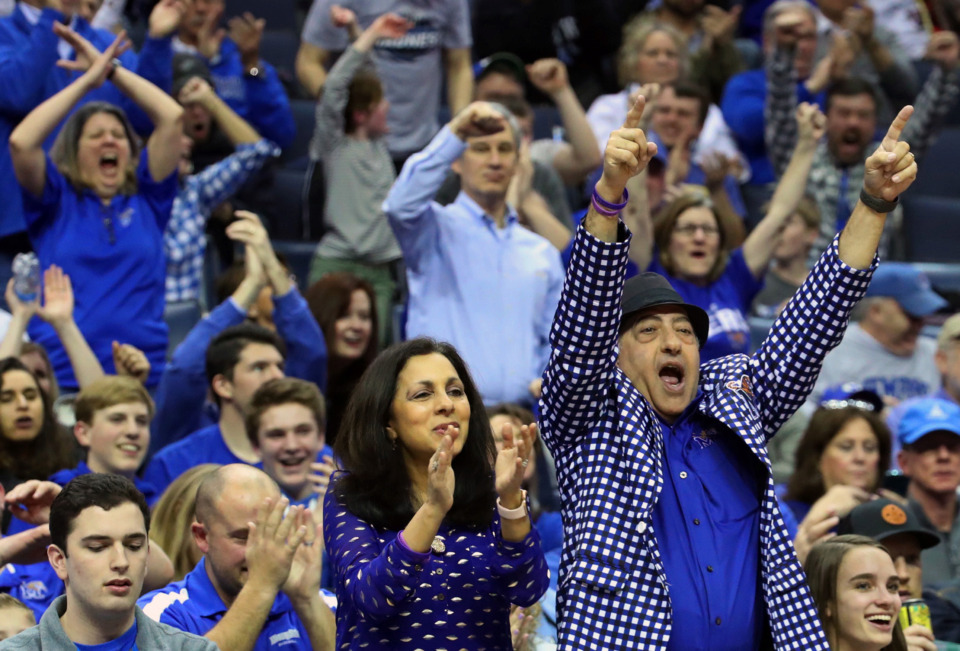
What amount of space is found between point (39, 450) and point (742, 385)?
2536mm

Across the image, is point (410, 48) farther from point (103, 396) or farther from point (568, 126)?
point (103, 396)

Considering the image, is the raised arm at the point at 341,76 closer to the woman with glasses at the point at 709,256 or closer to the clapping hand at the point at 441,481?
the woman with glasses at the point at 709,256

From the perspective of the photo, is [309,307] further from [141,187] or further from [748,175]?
[748,175]

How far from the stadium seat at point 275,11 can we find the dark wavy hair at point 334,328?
4.80m

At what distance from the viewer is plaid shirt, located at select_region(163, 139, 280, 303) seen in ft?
22.6

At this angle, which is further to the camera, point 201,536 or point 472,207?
point 472,207

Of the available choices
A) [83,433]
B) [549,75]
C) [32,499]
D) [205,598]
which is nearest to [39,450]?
[83,433]

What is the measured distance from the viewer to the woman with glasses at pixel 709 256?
226 inches

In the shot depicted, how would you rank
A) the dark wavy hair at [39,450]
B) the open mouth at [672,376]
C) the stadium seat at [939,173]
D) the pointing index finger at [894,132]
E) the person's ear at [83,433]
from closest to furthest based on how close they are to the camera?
the pointing index finger at [894,132] → the open mouth at [672,376] → the dark wavy hair at [39,450] → the person's ear at [83,433] → the stadium seat at [939,173]

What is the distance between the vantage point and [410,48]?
7973 mm

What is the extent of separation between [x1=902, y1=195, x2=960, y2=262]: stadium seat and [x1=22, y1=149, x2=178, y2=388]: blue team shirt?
4721 millimetres

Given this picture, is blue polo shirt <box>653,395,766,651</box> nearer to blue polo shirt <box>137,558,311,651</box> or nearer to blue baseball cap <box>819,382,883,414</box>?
blue polo shirt <box>137,558,311,651</box>

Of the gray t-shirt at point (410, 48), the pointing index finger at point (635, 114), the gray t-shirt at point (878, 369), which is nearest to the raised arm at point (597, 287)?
the pointing index finger at point (635, 114)

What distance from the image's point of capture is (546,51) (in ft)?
30.0
